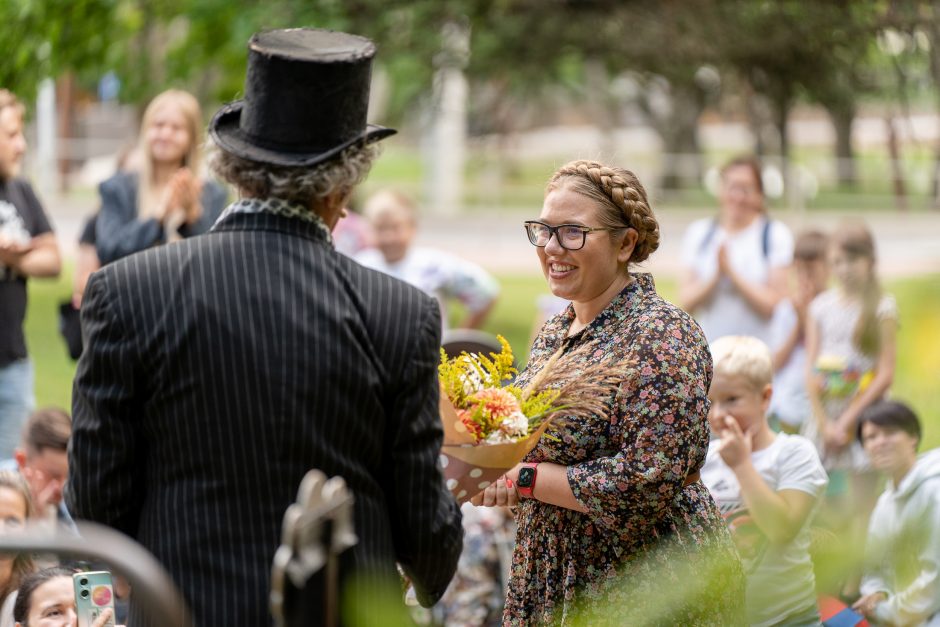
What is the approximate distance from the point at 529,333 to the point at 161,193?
8951 millimetres

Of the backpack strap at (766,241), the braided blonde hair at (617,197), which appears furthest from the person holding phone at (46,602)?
the backpack strap at (766,241)

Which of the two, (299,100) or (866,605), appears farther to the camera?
Answer: (866,605)

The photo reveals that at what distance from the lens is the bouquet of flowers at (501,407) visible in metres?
2.85

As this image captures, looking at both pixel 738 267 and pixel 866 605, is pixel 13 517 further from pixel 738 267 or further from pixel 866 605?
pixel 738 267

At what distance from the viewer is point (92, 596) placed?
300 centimetres

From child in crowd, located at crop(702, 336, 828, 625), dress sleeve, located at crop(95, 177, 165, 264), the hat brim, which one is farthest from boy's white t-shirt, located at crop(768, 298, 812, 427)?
the hat brim

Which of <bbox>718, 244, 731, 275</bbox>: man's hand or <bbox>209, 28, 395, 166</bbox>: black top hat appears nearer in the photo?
<bbox>209, 28, 395, 166</bbox>: black top hat

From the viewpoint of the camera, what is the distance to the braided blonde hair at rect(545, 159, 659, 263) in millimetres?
3131

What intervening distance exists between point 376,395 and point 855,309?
12.8 ft

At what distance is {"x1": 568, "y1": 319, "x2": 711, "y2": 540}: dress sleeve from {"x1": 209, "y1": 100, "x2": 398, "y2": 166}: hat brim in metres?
0.82

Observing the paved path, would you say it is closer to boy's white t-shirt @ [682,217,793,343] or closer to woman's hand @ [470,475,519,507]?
boy's white t-shirt @ [682,217,793,343]

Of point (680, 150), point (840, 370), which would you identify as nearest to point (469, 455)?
point (840, 370)

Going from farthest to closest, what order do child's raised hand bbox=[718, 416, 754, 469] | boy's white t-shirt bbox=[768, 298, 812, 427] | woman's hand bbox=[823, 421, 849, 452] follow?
boy's white t-shirt bbox=[768, 298, 812, 427], woman's hand bbox=[823, 421, 849, 452], child's raised hand bbox=[718, 416, 754, 469]

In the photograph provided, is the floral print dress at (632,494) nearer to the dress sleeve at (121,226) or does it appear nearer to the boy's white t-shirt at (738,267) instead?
the dress sleeve at (121,226)
